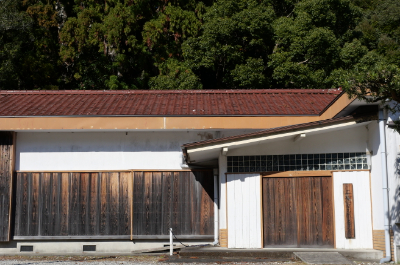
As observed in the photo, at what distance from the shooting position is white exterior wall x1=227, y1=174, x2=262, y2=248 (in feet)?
33.4

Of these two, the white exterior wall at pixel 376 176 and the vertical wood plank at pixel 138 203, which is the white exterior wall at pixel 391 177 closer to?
the white exterior wall at pixel 376 176

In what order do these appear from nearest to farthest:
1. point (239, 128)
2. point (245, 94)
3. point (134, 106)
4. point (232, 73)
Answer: point (239, 128)
point (134, 106)
point (245, 94)
point (232, 73)

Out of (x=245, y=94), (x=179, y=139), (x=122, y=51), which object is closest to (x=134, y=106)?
(x=179, y=139)

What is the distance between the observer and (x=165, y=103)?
12.6 m

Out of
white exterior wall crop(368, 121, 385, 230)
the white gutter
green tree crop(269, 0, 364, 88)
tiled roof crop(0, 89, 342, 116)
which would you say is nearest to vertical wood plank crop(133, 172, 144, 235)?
tiled roof crop(0, 89, 342, 116)

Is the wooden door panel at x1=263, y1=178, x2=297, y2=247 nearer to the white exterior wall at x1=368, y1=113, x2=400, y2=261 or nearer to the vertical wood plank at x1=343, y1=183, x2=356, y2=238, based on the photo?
the vertical wood plank at x1=343, y1=183, x2=356, y2=238

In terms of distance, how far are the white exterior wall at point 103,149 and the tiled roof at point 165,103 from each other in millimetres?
555

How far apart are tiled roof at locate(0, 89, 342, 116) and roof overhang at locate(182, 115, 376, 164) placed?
3.91 feet

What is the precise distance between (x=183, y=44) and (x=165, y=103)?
34.2 ft

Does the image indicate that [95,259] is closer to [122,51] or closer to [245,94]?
[245,94]

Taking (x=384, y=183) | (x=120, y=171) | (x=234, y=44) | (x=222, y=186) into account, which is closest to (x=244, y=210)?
(x=222, y=186)

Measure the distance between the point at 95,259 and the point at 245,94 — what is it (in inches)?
251

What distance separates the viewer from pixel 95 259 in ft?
34.0

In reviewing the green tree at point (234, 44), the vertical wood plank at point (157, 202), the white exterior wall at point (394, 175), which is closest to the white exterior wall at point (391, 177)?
the white exterior wall at point (394, 175)
